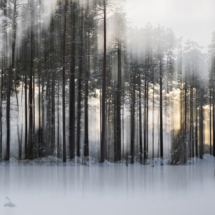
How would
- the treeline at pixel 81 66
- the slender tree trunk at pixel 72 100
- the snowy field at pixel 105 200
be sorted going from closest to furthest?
the snowy field at pixel 105 200 → the slender tree trunk at pixel 72 100 → the treeline at pixel 81 66

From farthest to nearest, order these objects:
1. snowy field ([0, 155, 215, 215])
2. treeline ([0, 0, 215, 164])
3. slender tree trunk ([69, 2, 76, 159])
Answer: treeline ([0, 0, 215, 164])
slender tree trunk ([69, 2, 76, 159])
snowy field ([0, 155, 215, 215])

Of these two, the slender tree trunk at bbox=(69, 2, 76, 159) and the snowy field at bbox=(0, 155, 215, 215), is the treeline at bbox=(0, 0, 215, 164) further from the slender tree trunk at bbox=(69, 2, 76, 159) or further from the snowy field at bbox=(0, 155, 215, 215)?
the snowy field at bbox=(0, 155, 215, 215)

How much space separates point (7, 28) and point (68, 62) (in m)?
5.76

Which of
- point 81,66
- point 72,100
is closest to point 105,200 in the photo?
point 72,100

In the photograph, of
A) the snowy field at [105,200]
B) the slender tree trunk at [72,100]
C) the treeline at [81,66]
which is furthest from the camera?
the treeline at [81,66]

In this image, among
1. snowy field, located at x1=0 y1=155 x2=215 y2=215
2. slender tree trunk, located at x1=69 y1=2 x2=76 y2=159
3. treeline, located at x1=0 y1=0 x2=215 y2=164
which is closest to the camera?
snowy field, located at x1=0 y1=155 x2=215 y2=215

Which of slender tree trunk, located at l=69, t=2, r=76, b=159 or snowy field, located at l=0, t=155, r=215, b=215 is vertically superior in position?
slender tree trunk, located at l=69, t=2, r=76, b=159

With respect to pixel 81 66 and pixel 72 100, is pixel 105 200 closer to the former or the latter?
pixel 72 100

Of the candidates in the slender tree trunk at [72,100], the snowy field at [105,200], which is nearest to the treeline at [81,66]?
the slender tree trunk at [72,100]

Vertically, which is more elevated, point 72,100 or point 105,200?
point 72,100

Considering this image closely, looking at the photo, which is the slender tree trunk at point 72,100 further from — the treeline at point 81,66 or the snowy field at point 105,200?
the snowy field at point 105,200

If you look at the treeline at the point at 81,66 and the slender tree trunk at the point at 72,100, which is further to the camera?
the treeline at the point at 81,66

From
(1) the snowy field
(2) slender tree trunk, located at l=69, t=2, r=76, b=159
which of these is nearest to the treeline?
(2) slender tree trunk, located at l=69, t=2, r=76, b=159

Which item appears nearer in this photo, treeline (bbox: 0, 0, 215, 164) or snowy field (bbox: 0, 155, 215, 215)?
snowy field (bbox: 0, 155, 215, 215)
